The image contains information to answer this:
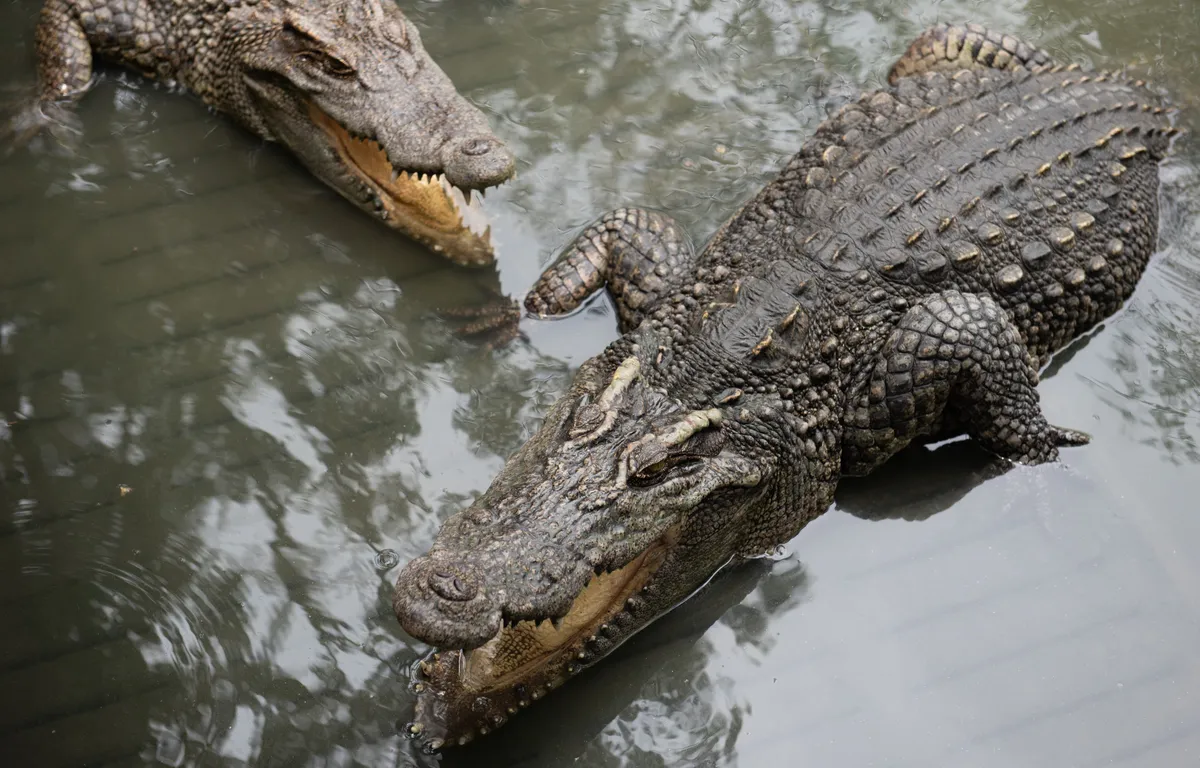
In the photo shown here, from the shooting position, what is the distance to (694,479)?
344 cm

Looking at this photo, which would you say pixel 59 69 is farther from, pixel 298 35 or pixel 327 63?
pixel 327 63

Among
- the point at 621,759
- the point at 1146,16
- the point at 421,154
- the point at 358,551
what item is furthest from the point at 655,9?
the point at 621,759

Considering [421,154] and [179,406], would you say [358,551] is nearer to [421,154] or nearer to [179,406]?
[179,406]

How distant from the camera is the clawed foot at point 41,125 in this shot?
491 cm

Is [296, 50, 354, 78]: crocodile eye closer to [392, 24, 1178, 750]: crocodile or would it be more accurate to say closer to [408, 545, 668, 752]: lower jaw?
[392, 24, 1178, 750]: crocodile

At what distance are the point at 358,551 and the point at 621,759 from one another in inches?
46.9

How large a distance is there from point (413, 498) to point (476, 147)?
1426 millimetres

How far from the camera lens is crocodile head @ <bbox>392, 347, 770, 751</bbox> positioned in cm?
310

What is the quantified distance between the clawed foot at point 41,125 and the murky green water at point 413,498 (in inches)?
3.5

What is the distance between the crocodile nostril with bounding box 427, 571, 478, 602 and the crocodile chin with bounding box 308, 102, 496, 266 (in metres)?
2.06

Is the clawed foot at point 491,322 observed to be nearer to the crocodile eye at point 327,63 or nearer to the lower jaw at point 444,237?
the lower jaw at point 444,237

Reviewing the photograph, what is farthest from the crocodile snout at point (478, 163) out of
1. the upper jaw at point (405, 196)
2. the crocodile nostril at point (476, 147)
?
the upper jaw at point (405, 196)

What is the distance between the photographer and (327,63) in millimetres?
4652

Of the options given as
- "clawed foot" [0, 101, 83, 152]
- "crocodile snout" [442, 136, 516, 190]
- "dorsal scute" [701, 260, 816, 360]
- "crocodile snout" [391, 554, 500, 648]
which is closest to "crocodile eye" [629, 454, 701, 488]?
"dorsal scute" [701, 260, 816, 360]
